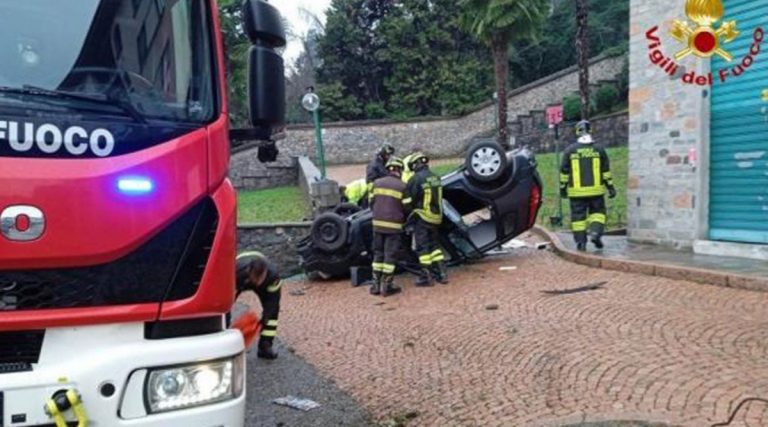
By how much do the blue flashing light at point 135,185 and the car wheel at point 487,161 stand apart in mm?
7923

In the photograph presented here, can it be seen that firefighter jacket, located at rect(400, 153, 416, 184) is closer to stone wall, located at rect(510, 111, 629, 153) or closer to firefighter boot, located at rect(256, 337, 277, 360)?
firefighter boot, located at rect(256, 337, 277, 360)

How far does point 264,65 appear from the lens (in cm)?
331

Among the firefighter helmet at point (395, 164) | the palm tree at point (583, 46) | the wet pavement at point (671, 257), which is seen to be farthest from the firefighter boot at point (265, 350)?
the palm tree at point (583, 46)

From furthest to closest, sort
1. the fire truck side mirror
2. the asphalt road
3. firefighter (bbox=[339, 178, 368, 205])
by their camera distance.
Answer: firefighter (bbox=[339, 178, 368, 205])
the asphalt road
the fire truck side mirror

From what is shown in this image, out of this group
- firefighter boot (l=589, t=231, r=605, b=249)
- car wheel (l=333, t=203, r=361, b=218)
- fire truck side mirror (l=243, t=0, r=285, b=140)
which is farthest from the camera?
car wheel (l=333, t=203, r=361, b=218)

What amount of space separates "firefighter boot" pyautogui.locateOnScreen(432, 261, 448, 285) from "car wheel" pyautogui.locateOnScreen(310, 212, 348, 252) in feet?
4.88

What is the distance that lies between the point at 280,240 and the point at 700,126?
7171mm

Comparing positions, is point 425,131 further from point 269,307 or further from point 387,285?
point 269,307

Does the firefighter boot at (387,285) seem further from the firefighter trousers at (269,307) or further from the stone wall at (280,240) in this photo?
the stone wall at (280,240)

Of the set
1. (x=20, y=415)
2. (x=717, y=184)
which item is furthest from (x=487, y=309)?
(x=20, y=415)

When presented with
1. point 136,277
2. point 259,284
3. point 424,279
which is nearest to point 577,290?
point 424,279

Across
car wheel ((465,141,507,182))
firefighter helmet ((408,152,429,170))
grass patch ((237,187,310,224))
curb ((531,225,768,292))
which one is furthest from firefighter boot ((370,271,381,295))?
grass patch ((237,187,310,224))

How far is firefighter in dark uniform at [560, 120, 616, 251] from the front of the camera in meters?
10.4

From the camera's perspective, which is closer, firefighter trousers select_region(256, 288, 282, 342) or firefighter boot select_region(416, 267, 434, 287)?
firefighter trousers select_region(256, 288, 282, 342)
